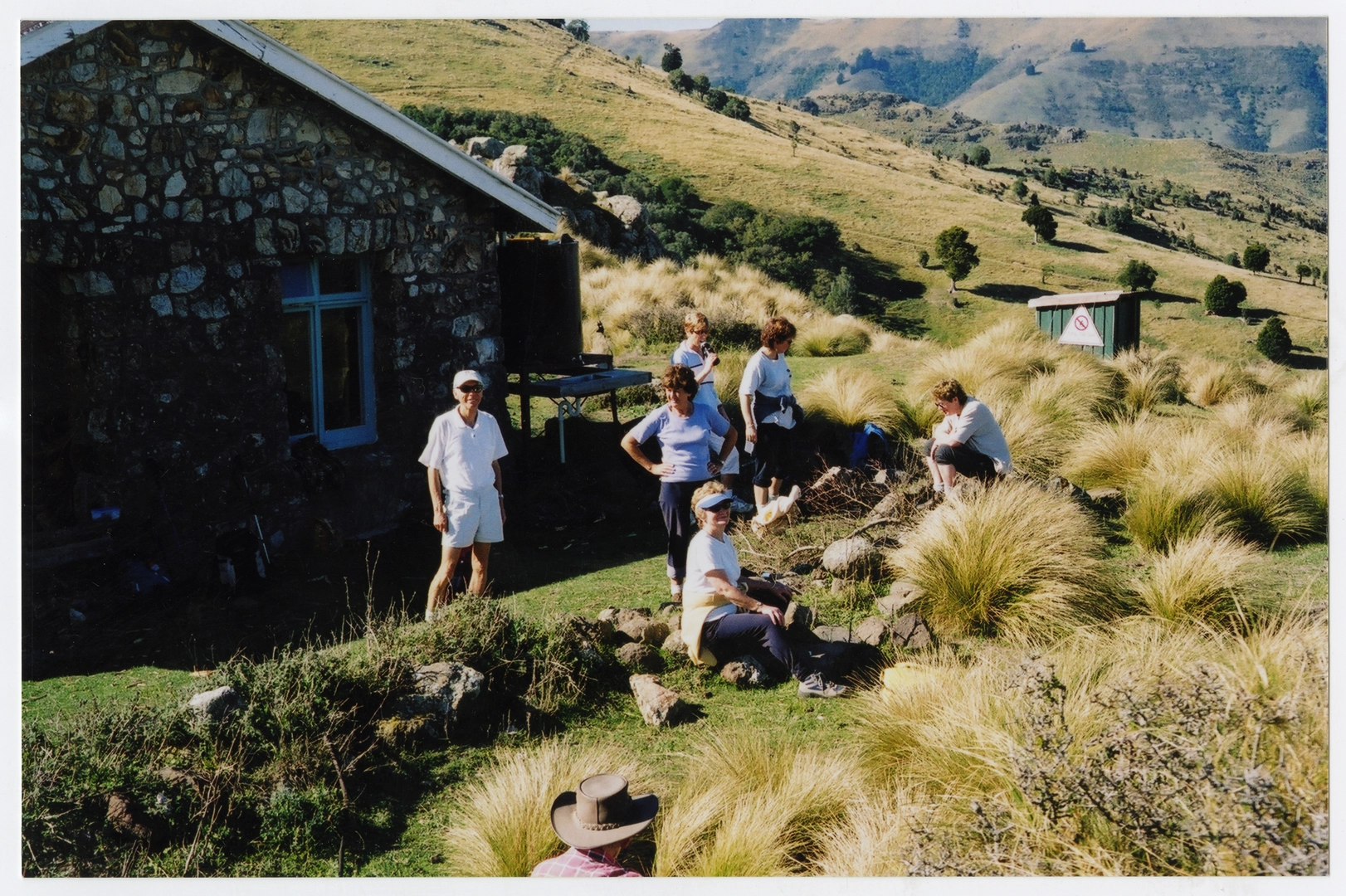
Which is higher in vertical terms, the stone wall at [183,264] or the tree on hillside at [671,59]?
the tree on hillside at [671,59]

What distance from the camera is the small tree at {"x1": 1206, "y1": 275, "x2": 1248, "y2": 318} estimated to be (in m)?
36.9

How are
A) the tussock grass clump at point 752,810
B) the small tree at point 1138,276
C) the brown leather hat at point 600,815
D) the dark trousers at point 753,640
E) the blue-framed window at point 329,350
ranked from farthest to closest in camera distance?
1. the small tree at point 1138,276
2. the blue-framed window at point 329,350
3. the dark trousers at point 753,640
4. the tussock grass clump at point 752,810
5. the brown leather hat at point 600,815

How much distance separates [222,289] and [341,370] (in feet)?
4.87

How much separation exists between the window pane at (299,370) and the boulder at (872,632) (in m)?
5.25

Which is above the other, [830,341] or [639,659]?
[830,341]

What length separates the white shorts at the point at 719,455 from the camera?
25.0 feet

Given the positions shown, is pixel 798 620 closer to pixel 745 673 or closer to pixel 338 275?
pixel 745 673

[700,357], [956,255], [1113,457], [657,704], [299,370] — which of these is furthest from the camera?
[956,255]

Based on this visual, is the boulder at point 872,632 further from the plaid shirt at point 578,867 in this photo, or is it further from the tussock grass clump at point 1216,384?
the tussock grass clump at point 1216,384

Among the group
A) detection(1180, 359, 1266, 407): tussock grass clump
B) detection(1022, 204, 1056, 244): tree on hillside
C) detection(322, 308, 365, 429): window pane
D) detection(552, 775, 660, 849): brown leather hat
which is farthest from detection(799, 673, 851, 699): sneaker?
detection(1022, 204, 1056, 244): tree on hillside

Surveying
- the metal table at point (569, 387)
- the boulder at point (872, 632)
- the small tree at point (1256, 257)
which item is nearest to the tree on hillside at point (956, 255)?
the small tree at point (1256, 257)

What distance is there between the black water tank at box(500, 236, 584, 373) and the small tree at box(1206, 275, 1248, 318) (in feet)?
105

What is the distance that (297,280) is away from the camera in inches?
371

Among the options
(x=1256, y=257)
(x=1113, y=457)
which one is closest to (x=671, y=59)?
(x=1256, y=257)
